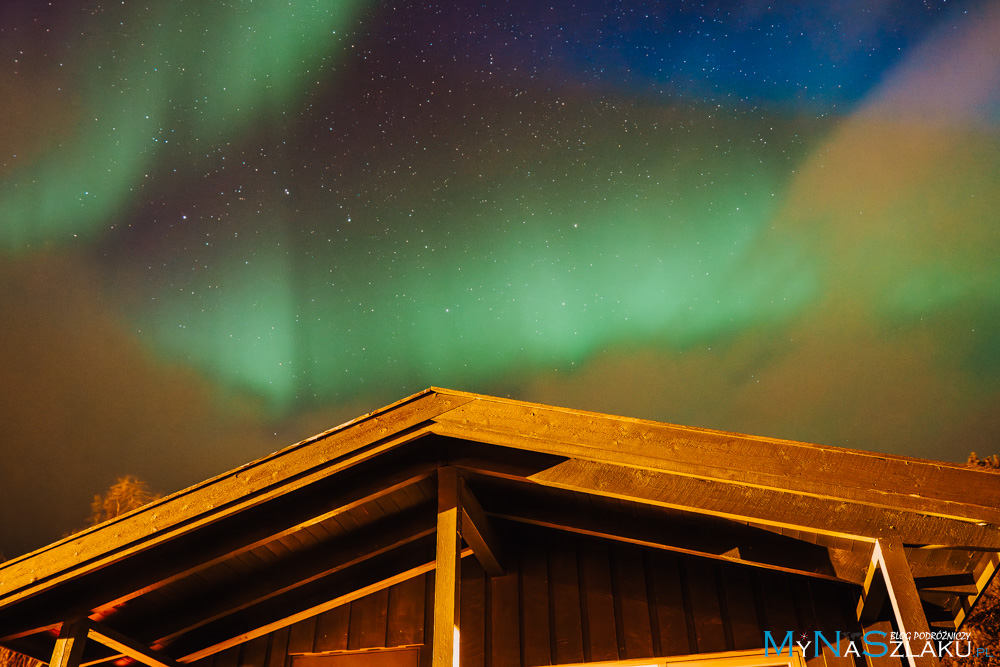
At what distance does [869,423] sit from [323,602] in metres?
58.1

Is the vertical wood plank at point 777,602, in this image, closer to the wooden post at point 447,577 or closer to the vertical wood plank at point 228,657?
the wooden post at point 447,577

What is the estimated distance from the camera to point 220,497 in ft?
16.6

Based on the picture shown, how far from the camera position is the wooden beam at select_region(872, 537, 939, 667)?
384 centimetres

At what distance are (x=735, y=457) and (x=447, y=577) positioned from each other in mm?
2011

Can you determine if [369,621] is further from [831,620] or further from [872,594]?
[872,594]

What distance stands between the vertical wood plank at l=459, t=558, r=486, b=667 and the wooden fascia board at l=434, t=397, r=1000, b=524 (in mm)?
2076

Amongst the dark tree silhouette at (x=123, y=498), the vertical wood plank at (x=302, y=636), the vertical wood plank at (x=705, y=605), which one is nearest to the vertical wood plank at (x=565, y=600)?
the vertical wood plank at (x=705, y=605)

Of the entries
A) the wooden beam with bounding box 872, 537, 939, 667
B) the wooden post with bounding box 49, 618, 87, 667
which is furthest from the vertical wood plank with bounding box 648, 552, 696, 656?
the wooden post with bounding box 49, 618, 87, 667

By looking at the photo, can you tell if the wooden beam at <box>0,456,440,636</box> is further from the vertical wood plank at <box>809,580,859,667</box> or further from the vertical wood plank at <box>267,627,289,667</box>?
the vertical wood plank at <box>809,580,859,667</box>

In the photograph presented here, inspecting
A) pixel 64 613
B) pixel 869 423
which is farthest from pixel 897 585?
pixel 869 423

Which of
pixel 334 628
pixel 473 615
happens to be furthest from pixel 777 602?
pixel 334 628

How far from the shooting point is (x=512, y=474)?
5.24m

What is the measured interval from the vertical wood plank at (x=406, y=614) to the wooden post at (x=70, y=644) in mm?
2483

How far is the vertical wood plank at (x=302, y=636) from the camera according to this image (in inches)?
259
